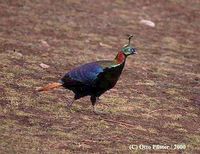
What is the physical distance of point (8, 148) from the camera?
6512 mm

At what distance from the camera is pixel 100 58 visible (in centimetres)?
1117

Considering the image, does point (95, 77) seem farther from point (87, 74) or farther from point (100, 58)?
point (100, 58)

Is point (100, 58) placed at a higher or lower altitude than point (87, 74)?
lower

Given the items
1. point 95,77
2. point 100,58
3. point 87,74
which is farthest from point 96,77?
point 100,58

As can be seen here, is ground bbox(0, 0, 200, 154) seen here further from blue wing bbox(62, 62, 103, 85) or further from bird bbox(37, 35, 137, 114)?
blue wing bbox(62, 62, 103, 85)

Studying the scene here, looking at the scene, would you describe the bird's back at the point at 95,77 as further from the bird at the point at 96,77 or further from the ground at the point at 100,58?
the ground at the point at 100,58

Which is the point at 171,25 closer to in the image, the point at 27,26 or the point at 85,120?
the point at 27,26

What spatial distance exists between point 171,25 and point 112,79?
697 cm

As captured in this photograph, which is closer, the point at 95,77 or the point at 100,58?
the point at 95,77

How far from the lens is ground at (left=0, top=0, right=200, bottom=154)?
7.25 m

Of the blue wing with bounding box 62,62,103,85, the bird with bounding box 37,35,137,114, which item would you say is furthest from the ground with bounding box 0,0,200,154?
the blue wing with bounding box 62,62,103,85

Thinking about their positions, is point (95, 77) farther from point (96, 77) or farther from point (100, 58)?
point (100, 58)

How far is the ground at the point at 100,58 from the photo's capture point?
286 inches

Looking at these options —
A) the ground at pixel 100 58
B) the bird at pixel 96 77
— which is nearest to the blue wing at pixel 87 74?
the bird at pixel 96 77
